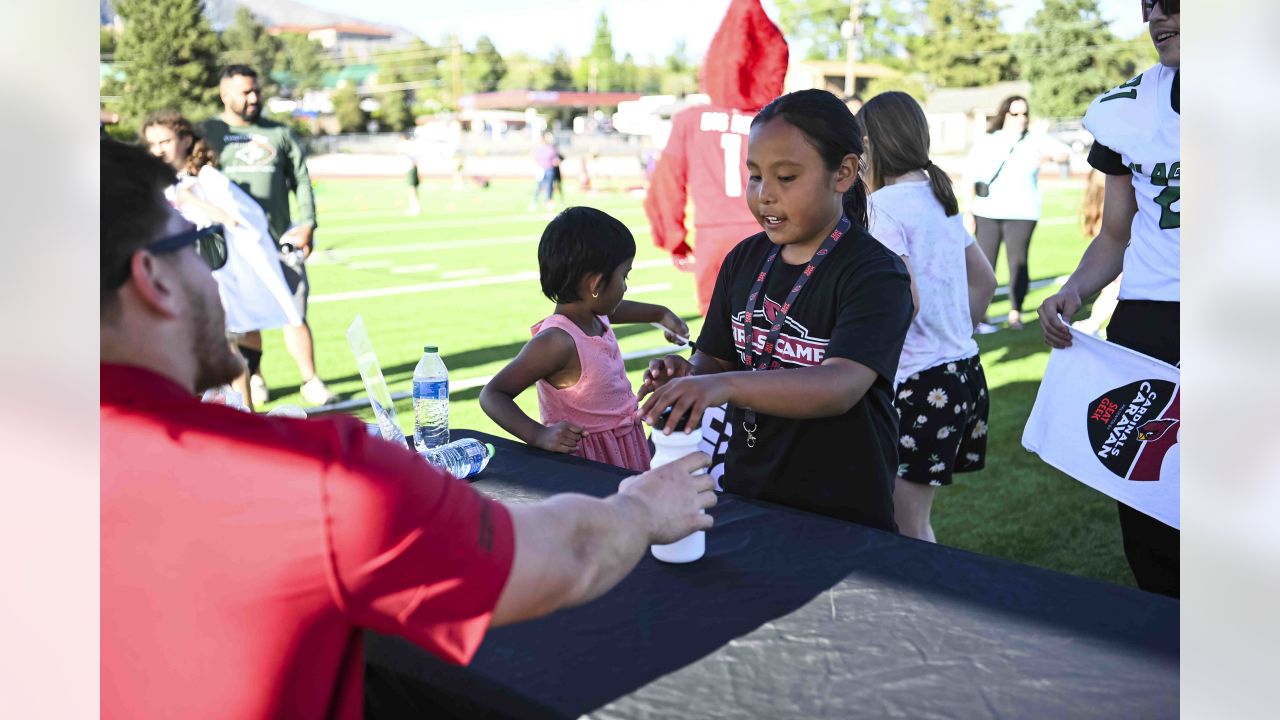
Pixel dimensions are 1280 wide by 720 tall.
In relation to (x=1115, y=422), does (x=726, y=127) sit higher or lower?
higher

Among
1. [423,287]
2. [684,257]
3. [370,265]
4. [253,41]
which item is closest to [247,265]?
[684,257]

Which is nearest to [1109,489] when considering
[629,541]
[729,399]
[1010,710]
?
[729,399]

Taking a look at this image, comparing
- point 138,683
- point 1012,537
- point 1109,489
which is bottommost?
point 1012,537

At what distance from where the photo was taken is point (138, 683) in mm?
1176

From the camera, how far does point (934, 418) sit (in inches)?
146

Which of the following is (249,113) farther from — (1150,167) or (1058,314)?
(1150,167)

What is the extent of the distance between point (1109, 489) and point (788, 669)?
1587mm

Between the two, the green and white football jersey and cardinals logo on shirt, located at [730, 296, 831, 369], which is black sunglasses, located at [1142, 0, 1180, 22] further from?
cardinals logo on shirt, located at [730, 296, 831, 369]

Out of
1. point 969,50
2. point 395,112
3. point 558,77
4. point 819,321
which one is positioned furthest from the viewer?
point 558,77

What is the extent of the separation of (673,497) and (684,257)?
15.5 feet

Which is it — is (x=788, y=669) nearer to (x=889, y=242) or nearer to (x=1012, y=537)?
(x=889, y=242)

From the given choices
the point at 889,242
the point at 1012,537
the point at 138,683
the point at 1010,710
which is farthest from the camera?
the point at 1012,537

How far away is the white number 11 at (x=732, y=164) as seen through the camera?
215 inches
